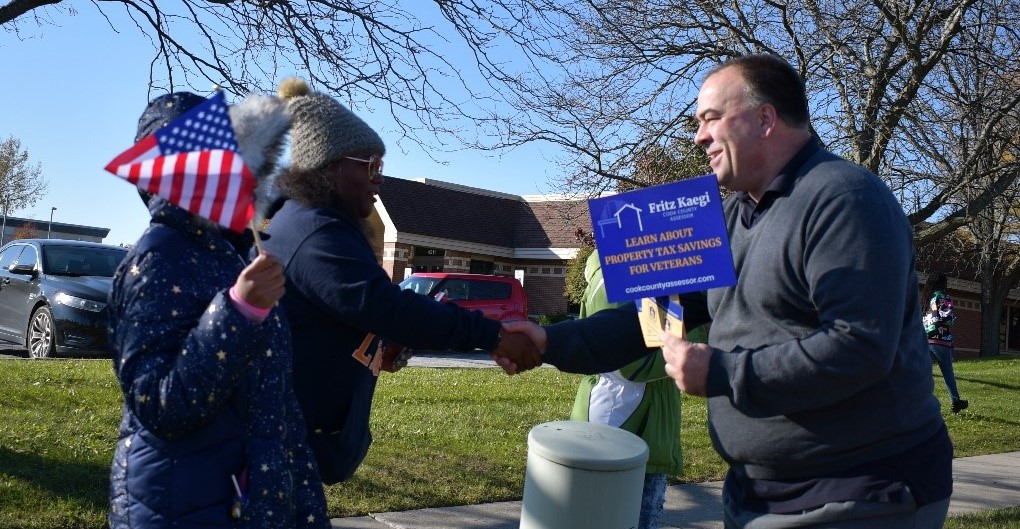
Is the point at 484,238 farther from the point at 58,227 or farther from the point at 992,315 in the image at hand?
the point at 58,227

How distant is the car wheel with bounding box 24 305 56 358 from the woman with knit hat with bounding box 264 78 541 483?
1107cm

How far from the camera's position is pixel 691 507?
21.7 feet

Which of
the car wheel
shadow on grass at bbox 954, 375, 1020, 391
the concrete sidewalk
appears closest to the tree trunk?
shadow on grass at bbox 954, 375, 1020, 391

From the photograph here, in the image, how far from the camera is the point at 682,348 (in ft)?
7.86

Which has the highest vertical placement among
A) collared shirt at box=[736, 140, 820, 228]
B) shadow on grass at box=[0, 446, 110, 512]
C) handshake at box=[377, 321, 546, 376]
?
collared shirt at box=[736, 140, 820, 228]

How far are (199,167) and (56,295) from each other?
1176 cm

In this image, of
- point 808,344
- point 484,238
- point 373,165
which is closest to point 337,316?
point 373,165

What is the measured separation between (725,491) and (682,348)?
567 millimetres

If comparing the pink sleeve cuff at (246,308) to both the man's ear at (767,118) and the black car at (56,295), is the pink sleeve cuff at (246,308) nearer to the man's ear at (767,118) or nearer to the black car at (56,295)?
the man's ear at (767,118)

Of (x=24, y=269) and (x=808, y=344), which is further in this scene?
(x=24, y=269)

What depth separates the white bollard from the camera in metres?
3.75

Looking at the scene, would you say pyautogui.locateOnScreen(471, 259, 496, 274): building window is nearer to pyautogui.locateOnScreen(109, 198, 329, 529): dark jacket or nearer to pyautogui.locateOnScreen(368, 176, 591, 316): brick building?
pyautogui.locateOnScreen(368, 176, 591, 316): brick building

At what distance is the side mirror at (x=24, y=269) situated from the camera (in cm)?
1326

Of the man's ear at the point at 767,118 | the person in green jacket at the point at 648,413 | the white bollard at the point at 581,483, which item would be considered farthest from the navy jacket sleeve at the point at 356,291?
the person in green jacket at the point at 648,413
